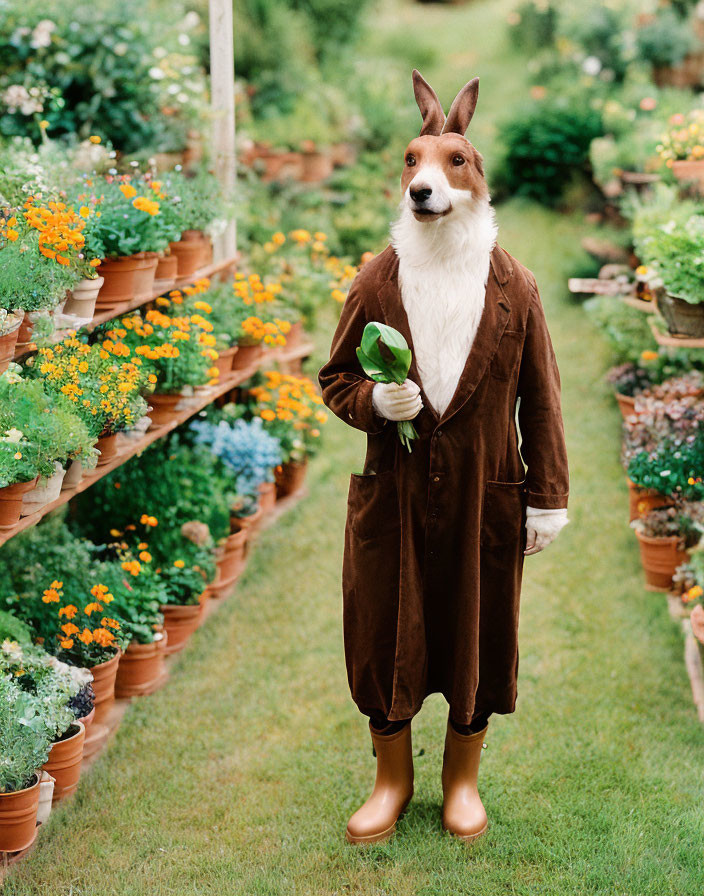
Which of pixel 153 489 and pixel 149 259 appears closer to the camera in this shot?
pixel 149 259

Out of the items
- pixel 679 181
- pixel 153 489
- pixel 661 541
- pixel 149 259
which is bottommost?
pixel 661 541

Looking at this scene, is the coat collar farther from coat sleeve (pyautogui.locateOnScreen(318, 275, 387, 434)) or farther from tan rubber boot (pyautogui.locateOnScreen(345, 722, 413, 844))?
tan rubber boot (pyautogui.locateOnScreen(345, 722, 413, 844))

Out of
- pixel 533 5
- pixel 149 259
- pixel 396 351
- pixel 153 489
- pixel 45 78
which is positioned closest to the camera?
pixel 396 351

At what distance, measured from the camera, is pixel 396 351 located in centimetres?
252

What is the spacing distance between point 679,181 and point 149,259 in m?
3.29

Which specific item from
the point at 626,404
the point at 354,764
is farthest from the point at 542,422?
the point at 626,404

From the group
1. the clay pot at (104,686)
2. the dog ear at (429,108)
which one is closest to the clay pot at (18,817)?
the clay pot at (104,686)

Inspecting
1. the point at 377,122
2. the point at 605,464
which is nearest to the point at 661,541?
the point at 605,464

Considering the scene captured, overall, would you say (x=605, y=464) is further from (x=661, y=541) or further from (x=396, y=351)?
(x=396, y=351)

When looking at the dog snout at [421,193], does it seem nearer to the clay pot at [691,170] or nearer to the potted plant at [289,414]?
the potted plant at [289,414]

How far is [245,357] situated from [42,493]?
71.1 inches

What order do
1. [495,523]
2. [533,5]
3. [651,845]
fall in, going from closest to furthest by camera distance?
[495,523], [651,845], [533,5]

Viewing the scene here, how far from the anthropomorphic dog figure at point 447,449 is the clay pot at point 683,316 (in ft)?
5.97

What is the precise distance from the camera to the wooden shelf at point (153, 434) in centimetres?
324
